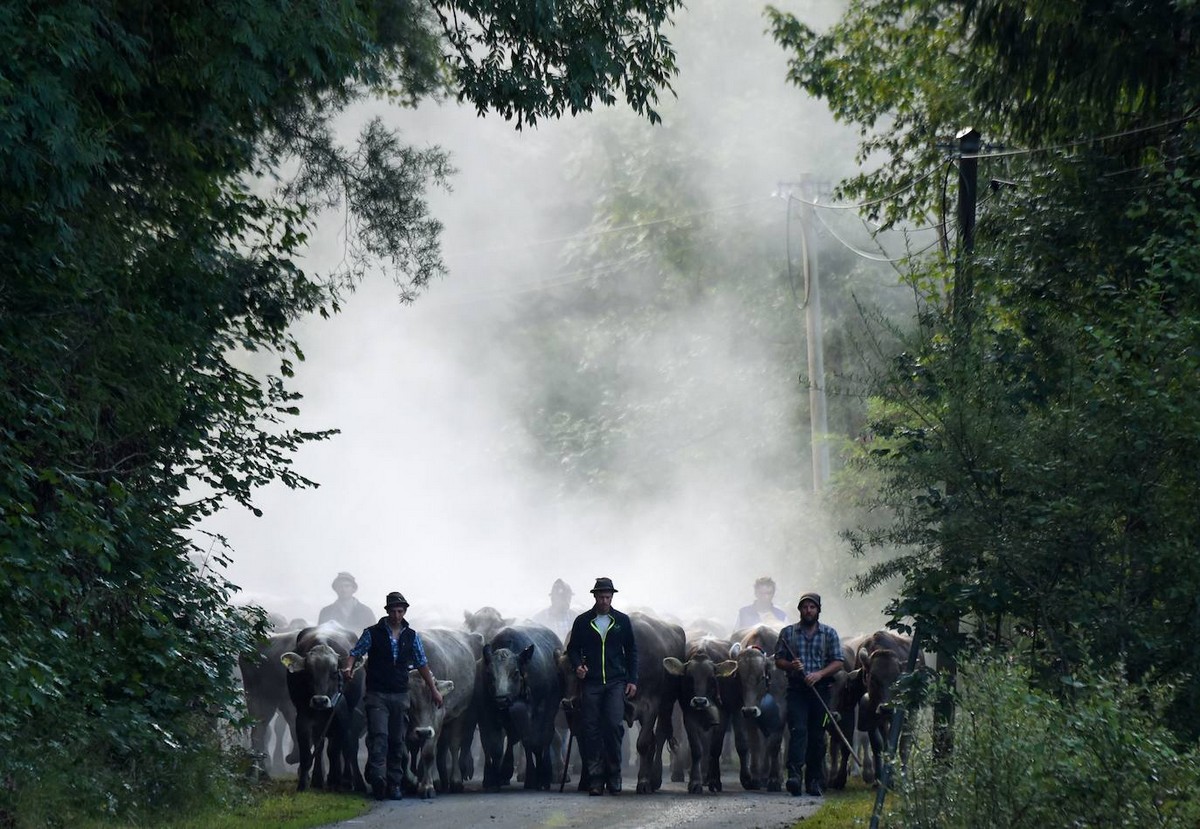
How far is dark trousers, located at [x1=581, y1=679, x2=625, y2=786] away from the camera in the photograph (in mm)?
17156

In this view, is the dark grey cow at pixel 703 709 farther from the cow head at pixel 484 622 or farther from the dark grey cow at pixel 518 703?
the cow head at pixel 484 622

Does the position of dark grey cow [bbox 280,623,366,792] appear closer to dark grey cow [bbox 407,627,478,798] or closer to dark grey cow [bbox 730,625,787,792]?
dark grey cow [bbox 407,627,478,798]

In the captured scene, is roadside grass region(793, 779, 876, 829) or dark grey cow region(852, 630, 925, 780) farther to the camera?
dark grey cow region(852, 630, 925, 780)

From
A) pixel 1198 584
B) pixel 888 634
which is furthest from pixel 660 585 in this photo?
pixel 1198 584

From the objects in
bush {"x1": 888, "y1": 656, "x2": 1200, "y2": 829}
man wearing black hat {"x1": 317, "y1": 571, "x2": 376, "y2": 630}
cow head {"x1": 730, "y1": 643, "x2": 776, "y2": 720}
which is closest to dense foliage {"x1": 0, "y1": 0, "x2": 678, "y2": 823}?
bush {"x1": 888, "y1": 656, "x2": 1200, "y2": 829}

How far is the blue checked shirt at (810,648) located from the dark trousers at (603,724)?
5.52 ft

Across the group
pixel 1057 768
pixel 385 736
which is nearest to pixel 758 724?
pixel 385 736

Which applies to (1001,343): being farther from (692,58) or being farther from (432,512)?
(432,512)

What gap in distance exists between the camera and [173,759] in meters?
13.3

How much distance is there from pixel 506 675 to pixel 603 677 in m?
1.23

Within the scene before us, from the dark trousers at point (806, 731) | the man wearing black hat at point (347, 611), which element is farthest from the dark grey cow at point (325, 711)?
the man wearing black hat at point (347, 611)

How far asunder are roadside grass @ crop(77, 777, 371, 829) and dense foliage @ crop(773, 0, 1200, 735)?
16.1 feet

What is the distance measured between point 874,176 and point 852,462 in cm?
652

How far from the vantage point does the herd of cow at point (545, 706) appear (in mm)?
17516
